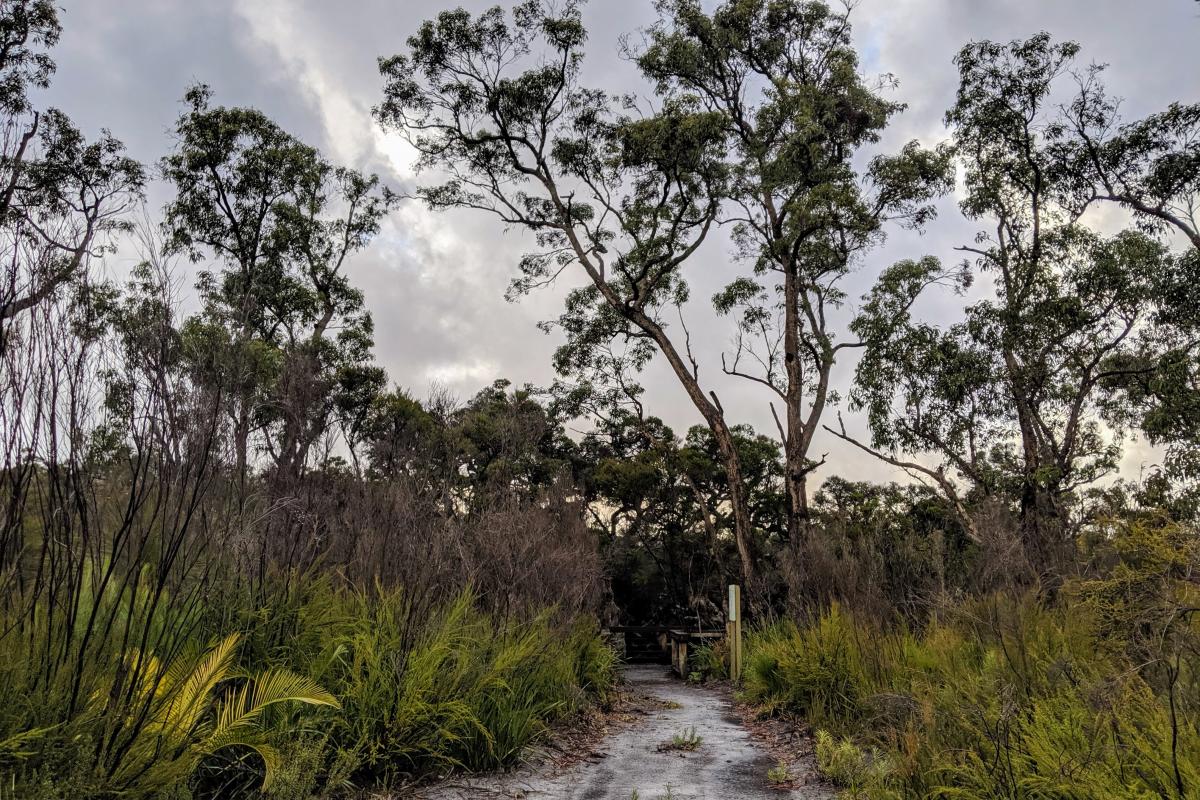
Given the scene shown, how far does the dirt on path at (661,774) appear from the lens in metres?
4.82

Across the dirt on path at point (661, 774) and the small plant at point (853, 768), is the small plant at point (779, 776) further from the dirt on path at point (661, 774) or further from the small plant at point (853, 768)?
the small plant at point (853, 768)

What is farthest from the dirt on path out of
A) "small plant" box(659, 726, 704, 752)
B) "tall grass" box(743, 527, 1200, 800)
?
"tall grass" box(743, 527, 1200, 800)

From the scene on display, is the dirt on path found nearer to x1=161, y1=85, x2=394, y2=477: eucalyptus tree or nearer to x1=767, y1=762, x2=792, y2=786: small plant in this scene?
x1=767, y1=762, x2=792, y2=786: small plant

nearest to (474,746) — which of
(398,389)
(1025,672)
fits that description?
(1025,672)

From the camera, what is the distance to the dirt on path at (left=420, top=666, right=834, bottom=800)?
4816 mm

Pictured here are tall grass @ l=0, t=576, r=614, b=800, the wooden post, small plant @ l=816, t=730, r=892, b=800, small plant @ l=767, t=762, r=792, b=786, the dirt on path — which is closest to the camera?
tall grass @ l=0, t=576, r=614, b=800

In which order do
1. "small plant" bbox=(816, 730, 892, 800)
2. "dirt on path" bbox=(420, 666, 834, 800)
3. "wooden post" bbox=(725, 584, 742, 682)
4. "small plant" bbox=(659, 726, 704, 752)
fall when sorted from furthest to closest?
"wooden post" bbox=(725, 584, 742, 682) → "small plant" bbox=(659, 726, 704, 752) → "dirt on path" bbox=(420, 666, 834, 800) → "small plant" bbox=(816, 730, 892, 800)

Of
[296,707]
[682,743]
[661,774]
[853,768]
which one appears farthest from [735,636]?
[296,707]

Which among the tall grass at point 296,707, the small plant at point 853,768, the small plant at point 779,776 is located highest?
the tall grass at point 296,707

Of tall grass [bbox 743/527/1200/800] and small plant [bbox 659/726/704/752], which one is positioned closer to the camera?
tall grass [bbox 743/527/1200/800]

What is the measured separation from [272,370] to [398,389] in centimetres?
649

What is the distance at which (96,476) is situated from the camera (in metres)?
3.72

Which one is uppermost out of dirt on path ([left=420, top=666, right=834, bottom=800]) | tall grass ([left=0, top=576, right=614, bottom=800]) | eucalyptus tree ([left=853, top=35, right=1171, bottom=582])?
eucalyptus tree ([left=853, top=35, right=1171, bottom=582])

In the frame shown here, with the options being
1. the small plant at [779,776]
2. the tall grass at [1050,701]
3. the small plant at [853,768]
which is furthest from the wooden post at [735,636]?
the small plant at [779,776]
